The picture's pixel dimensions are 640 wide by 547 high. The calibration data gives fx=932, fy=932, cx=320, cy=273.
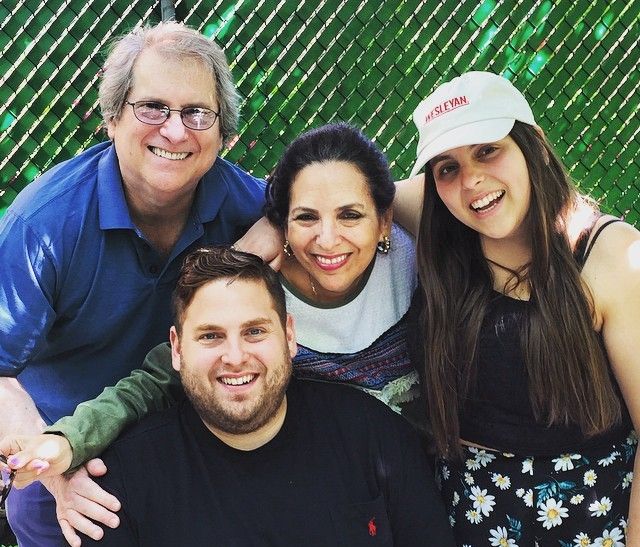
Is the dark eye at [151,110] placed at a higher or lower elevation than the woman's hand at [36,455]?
higher

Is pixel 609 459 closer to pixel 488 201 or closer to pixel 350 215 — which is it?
pixel 488 201

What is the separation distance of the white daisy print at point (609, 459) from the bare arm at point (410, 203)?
0.88 meters

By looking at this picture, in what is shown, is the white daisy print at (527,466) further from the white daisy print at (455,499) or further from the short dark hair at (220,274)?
the short dark hair at (220,274)

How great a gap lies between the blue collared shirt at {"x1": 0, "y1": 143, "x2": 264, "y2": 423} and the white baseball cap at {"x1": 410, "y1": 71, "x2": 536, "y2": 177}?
2.60 feet

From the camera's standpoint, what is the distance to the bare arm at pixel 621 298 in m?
2.44

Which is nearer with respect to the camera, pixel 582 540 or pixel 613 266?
pixel 613 266

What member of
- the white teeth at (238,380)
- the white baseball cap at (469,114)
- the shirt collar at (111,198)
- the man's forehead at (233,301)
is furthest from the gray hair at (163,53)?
the white teeth at (238,380)

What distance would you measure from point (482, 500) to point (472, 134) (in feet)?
3.43

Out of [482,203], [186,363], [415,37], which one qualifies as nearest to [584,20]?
[415,37]

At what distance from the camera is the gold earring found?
2893 mm

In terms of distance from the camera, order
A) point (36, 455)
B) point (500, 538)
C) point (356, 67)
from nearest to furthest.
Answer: point (36, 455), point (500, 538), point (356, 67)

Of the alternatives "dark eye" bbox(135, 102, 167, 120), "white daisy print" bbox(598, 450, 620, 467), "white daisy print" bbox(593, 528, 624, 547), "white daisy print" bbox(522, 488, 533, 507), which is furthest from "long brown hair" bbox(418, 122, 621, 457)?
"dark eye" bbox(135, 102, 167, 120)

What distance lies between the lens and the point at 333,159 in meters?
2.79

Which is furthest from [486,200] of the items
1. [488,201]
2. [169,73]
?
[169,73]
